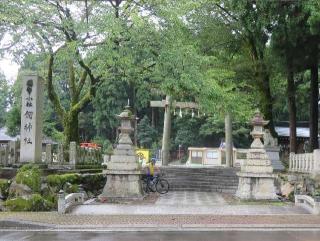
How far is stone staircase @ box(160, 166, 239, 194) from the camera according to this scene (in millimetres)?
26141

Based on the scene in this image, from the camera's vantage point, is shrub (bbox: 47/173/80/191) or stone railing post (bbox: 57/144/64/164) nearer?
shrub (bbox: 47/173/80/191)

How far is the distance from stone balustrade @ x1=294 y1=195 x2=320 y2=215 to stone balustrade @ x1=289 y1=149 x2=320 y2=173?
2533 mm

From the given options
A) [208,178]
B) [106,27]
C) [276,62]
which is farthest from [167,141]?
[106,27]

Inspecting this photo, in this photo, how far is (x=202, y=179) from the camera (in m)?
27.6

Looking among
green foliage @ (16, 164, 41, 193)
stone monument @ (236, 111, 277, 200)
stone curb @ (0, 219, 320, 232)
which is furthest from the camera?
stone monument @ (236, 111, 277, 200)

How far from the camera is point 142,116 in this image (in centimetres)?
6178

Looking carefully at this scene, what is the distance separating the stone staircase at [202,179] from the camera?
85.8ft

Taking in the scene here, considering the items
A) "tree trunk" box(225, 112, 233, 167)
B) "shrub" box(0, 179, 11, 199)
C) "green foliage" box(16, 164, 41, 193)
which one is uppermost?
"tree trunk" box(225, 112, 233, 167)

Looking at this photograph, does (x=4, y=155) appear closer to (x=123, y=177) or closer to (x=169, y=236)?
(x=123, y=177)

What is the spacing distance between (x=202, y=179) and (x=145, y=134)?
95.7ft

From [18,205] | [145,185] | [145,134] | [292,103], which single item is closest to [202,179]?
[145,185]

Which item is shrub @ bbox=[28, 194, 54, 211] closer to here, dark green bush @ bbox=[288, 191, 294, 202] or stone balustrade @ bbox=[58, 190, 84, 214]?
stone balustrade @ bbox=[58, 190, 84, 214]

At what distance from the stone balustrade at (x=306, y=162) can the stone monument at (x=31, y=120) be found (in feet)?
38.0

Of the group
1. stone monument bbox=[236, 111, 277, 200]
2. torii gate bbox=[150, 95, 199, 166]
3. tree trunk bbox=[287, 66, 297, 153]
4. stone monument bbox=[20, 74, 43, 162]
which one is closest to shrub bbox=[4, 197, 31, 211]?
stone monument bbox=[20, 74, 43, 162]
